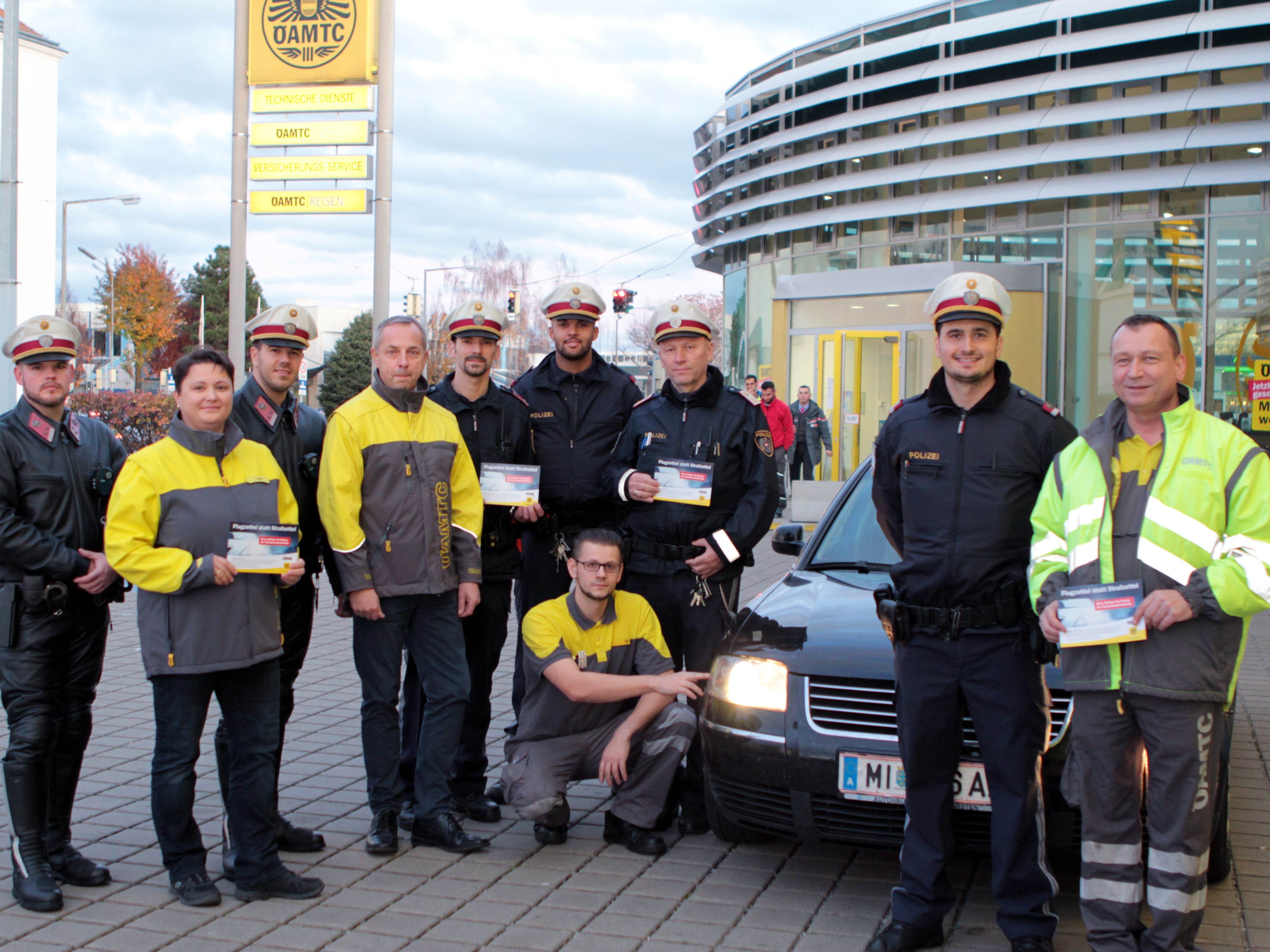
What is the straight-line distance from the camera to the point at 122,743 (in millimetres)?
6012

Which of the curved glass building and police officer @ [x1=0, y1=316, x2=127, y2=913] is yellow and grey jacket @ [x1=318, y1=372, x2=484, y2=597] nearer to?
police officer @ [x1=0, y1=316, x2=127, y2=913]

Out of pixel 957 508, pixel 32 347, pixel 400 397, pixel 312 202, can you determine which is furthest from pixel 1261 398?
pixel 32 347

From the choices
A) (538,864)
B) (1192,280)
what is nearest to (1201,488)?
(538,864)

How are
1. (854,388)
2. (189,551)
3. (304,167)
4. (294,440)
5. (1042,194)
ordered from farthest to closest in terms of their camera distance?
(1042,194)
(854,388)
(304,167)
(294,440)
(189,551)

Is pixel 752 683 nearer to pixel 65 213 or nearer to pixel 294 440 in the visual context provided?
pixel 294 440

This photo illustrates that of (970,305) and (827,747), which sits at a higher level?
(970,305)

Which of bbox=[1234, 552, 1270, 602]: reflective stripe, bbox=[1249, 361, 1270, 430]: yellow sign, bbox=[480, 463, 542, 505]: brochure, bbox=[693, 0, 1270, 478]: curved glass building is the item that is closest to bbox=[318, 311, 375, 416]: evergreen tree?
bbox=[693, 0, 1270, 478]: curved glass building

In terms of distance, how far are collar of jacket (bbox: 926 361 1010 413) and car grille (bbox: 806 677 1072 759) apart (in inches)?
36.8

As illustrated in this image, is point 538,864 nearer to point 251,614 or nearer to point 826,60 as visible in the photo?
point 251,614

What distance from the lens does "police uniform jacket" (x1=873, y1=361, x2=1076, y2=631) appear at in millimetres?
3672

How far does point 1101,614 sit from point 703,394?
6.88 feet

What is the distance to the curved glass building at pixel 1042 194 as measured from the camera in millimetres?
19281

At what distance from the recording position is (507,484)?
198 inches

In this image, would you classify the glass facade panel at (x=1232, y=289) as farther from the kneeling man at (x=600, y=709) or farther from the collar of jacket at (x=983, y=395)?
the collar of jacket at (x=983, y=395)
